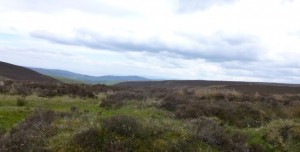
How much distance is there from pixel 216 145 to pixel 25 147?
541cm

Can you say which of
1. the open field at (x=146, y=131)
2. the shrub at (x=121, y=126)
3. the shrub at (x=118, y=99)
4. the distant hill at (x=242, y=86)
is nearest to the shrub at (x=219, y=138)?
the open field at (x=146, y=131)

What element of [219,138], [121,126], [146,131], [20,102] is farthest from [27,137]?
[20,102]

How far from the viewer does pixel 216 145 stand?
11.7 metres

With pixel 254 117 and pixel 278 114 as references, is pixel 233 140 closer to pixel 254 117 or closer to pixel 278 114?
pixel 254 117

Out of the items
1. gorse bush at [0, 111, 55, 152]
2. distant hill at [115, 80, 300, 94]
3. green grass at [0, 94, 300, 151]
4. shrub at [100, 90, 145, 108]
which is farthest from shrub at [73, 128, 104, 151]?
distant hill at [115, 80, 300, 94]

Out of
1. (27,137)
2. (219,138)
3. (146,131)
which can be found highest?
(146,131)

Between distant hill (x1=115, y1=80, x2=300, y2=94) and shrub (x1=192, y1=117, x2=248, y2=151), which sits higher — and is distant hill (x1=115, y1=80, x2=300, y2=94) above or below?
above

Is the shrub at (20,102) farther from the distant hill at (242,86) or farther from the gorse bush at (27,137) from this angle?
the distant hill at (242,86)

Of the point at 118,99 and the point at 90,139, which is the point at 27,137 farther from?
the point at 118,99

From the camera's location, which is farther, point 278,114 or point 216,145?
point 278,114

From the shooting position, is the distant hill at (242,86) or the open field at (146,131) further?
the distant hill at (242,86)

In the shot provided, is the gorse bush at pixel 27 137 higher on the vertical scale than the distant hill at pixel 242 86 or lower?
lower

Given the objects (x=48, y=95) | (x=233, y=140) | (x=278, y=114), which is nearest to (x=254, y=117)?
(x=278, y=114)

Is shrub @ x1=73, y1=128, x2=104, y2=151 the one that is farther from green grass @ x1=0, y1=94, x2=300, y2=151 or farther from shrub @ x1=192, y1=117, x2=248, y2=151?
shrub @ x1=192, y1=117, x2=248, y2=151
